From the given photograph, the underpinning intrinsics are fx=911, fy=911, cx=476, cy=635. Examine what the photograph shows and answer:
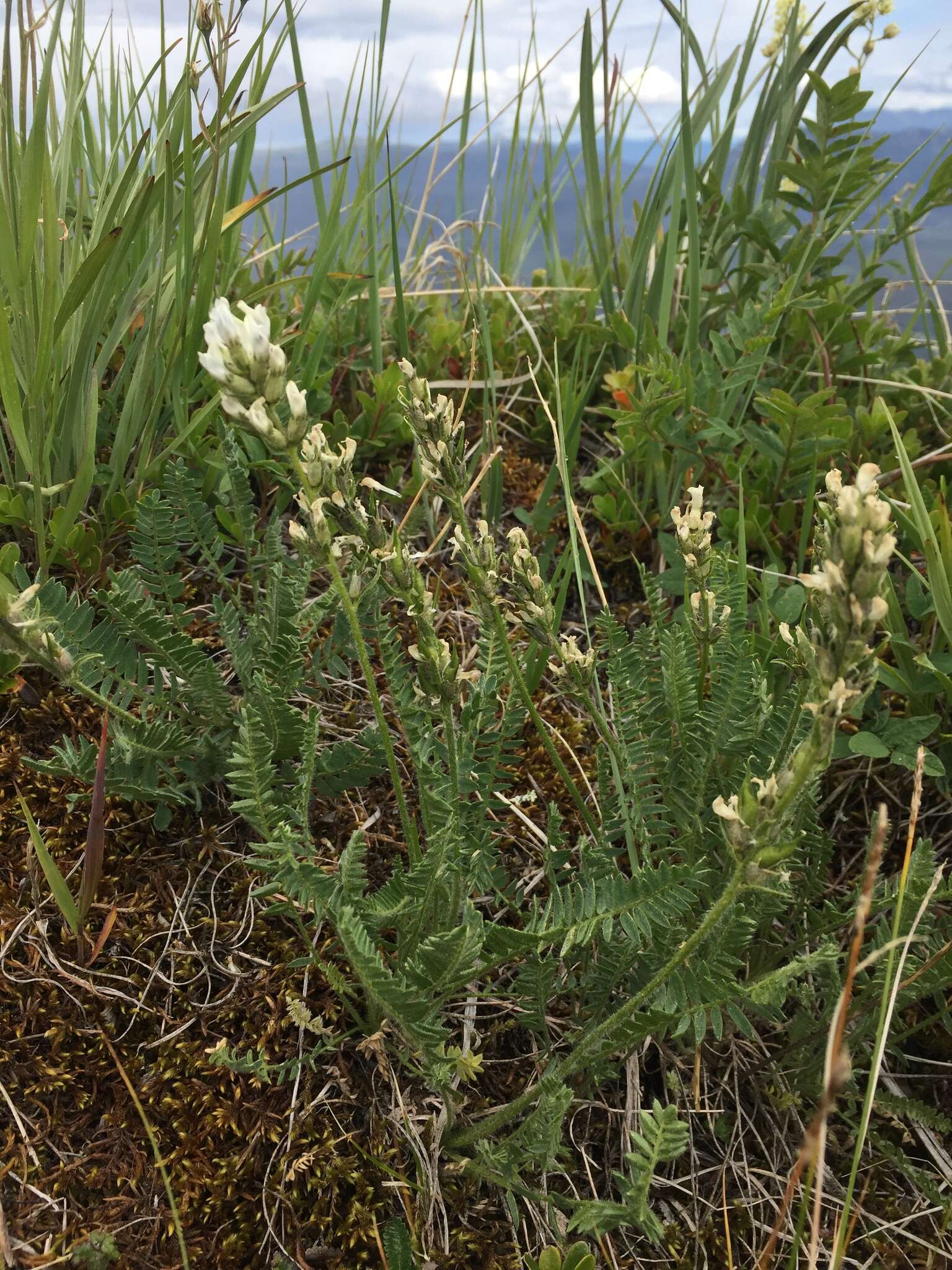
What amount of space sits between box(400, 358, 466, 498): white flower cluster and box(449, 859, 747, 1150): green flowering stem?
63 cm

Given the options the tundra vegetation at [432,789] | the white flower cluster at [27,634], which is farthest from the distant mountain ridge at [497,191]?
the white flower cluster at [27,634]

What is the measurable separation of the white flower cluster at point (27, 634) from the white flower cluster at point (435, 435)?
539 millimetres

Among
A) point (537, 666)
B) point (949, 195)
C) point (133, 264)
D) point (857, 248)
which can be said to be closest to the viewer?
point (537, 666)

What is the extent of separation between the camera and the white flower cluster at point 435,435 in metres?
1.21

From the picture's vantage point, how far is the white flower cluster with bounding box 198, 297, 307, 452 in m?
0.99

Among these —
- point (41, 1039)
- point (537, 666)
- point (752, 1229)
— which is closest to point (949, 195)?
point (537, 666)

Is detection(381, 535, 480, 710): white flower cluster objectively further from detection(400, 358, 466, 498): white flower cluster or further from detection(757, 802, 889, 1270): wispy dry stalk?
detection(757, 802, 889, 1270): wispy dry stalk

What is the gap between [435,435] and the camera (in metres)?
1.23

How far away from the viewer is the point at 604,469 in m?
2.30

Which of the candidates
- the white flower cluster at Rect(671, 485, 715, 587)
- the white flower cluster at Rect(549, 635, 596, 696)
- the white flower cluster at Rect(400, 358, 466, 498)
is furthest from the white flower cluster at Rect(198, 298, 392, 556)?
the white flower cluster at Rect(671, 485, 715, 587)

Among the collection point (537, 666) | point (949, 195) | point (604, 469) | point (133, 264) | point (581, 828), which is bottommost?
point (581, 828)

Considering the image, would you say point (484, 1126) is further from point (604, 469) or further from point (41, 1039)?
point (604, 469)

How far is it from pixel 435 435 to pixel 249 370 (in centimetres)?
30

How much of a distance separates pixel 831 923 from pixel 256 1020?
0.96 m
